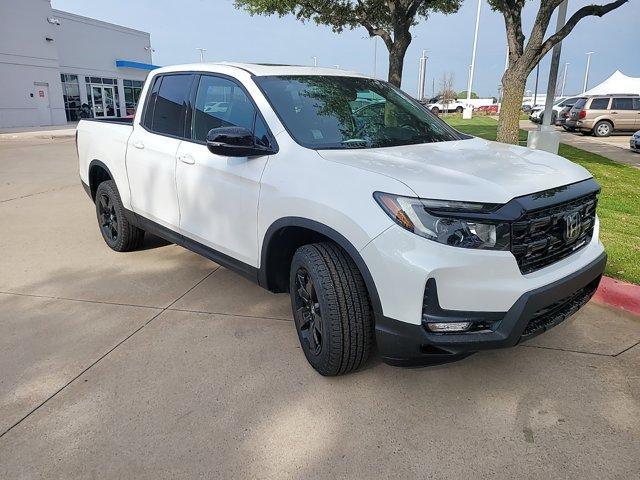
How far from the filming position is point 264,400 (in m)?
2.85

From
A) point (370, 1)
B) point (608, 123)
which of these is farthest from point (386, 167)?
point (608, 123)

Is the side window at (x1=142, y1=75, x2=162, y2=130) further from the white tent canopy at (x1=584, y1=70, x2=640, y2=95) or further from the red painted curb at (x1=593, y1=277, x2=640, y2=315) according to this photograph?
the white tent canopy at (x1=584, y1=70, x2=640, y2=95)

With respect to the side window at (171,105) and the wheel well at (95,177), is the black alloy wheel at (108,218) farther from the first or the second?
the side window at (171,105)

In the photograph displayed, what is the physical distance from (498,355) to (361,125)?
5.88 ft

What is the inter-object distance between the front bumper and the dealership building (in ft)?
82.1

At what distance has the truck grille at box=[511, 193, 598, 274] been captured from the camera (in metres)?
2.44

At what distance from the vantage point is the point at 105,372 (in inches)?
123

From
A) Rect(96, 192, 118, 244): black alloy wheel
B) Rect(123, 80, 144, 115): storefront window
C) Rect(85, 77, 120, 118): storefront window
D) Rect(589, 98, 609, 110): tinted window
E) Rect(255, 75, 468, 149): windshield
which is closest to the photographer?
Rect(255, 75, 468, 149): windshield

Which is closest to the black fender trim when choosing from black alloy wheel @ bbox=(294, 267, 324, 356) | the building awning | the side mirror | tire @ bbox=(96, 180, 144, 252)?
black alloy wheel @ bbox=(294, 267, 324, 356)

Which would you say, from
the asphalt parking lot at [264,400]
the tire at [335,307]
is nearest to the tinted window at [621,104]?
the asphalt parking lot at [264,400]

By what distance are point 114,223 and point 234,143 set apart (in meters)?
2.75

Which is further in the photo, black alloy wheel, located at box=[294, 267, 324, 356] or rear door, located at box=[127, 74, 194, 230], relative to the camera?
rear door, located at box=[127, 74, 194, 230]

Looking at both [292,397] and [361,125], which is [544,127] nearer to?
[361,125]

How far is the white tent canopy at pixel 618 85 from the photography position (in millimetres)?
45344
